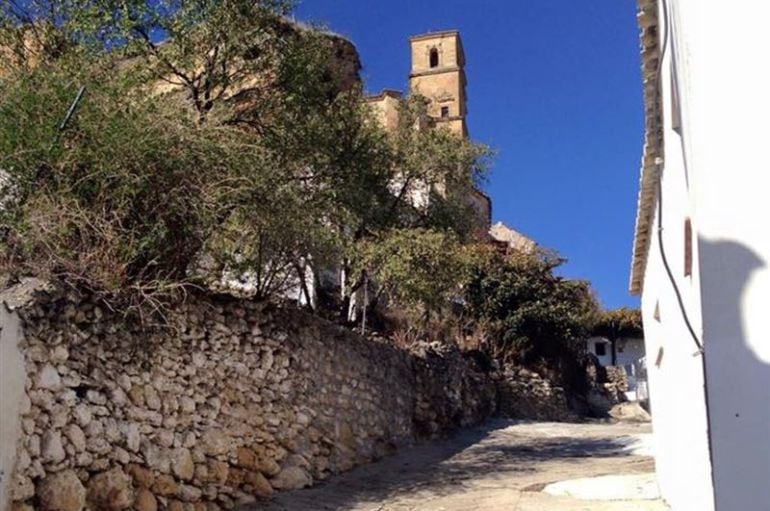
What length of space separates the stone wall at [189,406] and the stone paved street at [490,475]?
0.48 meters

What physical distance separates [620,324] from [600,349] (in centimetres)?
269

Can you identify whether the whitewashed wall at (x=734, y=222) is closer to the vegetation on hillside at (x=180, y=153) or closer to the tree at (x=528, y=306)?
the vegetation on hillside at (x=180, y=153)

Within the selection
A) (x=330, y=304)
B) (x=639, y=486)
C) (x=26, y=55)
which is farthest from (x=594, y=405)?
(x=26, y=55)

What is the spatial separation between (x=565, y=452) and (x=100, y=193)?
9.01 metres

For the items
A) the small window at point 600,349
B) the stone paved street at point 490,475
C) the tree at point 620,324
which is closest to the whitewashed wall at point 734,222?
the stone paved street at point 490,475

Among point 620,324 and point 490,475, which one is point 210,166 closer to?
point 490,475

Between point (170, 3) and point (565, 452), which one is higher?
point (170, 3)

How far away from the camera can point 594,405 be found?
85.5 feet

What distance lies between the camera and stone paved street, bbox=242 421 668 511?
8.47m

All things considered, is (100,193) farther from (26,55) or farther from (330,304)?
(330,304)

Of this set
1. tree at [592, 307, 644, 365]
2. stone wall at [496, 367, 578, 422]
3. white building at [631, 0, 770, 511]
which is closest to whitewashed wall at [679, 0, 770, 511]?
white building at [631, 0, 770, 511]

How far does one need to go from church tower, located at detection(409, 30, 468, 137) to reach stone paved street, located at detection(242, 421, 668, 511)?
35.5 metres

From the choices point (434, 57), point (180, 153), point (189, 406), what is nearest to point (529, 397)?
point (189, 406)

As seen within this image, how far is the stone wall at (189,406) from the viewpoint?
6.11 metres
